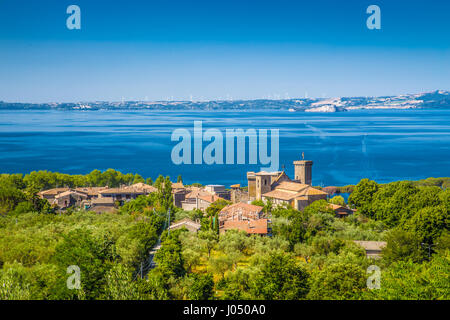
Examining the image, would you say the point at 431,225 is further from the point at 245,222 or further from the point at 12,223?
the point at 12,223

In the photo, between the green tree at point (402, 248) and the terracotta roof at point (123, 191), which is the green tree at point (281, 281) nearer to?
the green tree at point (402, 248)

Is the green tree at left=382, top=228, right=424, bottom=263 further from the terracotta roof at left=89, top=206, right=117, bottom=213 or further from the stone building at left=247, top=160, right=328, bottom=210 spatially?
the terracotta roof at left=89, top=206, right=117, bottom=213

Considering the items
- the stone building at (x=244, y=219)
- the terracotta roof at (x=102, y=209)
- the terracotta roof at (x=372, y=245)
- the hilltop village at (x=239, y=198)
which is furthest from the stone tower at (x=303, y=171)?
the terracotta roof at (x=372, y=245)

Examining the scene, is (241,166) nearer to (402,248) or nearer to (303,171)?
(303,171)

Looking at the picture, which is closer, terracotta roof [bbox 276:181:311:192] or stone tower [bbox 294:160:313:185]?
terracotta roof [bbox 276:181:311:192]

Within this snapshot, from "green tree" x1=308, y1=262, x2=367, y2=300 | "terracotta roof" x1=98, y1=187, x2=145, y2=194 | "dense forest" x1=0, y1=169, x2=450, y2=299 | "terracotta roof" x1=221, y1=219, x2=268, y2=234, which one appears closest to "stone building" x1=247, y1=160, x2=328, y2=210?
"dense forest" x1=0, y1=169, x2=450, y2=299

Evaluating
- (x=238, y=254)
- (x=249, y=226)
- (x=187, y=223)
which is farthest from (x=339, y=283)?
(x=187, y=223)

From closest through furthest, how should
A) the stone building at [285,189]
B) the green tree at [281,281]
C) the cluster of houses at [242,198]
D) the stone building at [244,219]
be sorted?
the green tree at [281,281] → the stone building at [244,219] → the cluster of houses at [242,198] → the stone building at [285,189]
